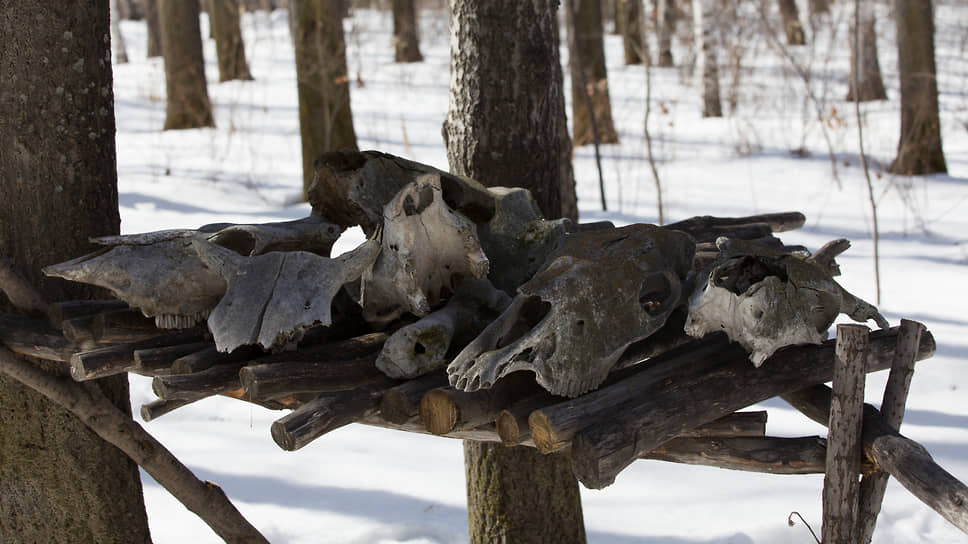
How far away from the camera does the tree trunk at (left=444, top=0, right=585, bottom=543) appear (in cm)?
338

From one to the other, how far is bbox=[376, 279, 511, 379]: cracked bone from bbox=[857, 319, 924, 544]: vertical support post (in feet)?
3.50

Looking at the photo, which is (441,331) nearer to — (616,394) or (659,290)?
(616,394)

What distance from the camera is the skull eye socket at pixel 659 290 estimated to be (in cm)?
249

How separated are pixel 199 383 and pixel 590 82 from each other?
33.3 feet

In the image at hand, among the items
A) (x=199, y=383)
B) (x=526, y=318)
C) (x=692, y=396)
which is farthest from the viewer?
(x=526, y=318)

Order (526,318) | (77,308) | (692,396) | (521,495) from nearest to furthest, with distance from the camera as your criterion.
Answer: (692,396), (526,318), (77,308), (521,495)

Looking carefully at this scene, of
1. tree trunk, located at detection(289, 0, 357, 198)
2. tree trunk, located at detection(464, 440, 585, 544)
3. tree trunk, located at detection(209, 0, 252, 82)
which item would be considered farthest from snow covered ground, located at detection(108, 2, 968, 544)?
tree trunk, located at detection(464, 440, 585, 544)

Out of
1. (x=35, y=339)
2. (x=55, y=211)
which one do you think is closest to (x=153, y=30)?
(x=55, y=211)

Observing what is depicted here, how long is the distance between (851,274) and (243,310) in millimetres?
5632

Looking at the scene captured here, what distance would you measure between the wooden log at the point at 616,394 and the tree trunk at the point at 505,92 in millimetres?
1088

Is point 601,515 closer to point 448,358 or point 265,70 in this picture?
point 448,358

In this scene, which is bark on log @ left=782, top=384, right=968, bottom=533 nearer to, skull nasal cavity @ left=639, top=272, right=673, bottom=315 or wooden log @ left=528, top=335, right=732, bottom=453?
wooden log @ left=528, top=335, right=732, bottom=453

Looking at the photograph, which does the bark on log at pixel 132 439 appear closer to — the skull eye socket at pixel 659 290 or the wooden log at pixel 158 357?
the wooden log at pixel 158 357

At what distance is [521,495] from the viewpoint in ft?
11.6
